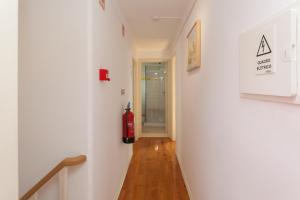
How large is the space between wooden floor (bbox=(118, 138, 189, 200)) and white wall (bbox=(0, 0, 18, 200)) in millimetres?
2089

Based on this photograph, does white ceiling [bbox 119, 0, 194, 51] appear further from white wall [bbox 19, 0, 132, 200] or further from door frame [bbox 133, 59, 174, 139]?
white wall [bbox 19, 0, 132, 200]

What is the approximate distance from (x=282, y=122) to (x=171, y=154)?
374 cm

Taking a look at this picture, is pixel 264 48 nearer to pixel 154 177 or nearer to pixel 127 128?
pixel 127 128

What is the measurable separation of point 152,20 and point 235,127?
8.36 ft

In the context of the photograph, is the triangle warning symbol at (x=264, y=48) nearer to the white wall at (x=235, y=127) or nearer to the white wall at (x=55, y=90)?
the white wall at (x=235, y=127)

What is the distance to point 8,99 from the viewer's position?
2.36 ft

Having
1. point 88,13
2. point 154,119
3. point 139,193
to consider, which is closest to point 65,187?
point 88,13

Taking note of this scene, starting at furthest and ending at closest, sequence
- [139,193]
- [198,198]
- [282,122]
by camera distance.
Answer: [139,193] → [198,198] → [282,122]

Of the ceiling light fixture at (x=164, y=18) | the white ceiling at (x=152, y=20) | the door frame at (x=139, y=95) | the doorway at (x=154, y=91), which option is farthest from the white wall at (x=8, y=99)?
the doorway at (x=154, y=91)

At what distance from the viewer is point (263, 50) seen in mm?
804

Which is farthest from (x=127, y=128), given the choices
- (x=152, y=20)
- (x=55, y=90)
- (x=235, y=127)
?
(x=235, y=127)

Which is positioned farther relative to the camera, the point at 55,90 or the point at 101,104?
the point at 101,104

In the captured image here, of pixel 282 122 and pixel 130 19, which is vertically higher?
pixel 130 19

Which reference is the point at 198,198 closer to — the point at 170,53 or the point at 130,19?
the point at 130,19
